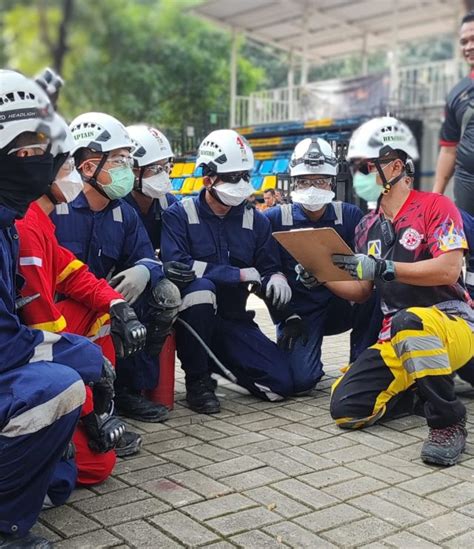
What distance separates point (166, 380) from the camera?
4.38m

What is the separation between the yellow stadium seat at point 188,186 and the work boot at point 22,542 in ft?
12.6

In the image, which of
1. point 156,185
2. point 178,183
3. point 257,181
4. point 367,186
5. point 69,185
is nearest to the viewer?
point 69,185

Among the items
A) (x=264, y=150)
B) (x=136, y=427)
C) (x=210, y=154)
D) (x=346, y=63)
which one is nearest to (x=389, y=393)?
(x=136, y=427)

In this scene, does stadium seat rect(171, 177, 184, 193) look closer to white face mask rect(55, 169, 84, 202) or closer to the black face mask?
white face mask rect(55, 169, 84, 202)

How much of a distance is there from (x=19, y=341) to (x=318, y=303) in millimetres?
2854

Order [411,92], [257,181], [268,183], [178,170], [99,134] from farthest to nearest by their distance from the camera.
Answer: [411,92], [257,181], [268,183], [178,170], [99,134]

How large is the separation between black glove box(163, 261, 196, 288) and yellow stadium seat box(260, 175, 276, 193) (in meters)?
2.99

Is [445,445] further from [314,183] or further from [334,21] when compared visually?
[334,21]

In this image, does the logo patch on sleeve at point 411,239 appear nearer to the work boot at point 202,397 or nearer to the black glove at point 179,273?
the black glove at point 179,273

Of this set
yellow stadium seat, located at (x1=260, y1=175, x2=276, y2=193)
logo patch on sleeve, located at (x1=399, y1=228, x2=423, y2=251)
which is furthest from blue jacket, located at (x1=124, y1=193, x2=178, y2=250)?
yellow stadium seat, located at (x1=260, y1=175, x2=276, y2=193)

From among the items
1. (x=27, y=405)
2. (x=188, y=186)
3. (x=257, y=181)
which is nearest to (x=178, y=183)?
(x=188, y=186)

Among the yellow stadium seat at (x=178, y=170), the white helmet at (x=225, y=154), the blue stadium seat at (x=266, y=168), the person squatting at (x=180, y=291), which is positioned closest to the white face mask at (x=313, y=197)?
the person squatting at (x=180, y=291)

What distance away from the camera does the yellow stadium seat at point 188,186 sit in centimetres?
604

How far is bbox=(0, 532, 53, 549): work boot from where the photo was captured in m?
2.52
